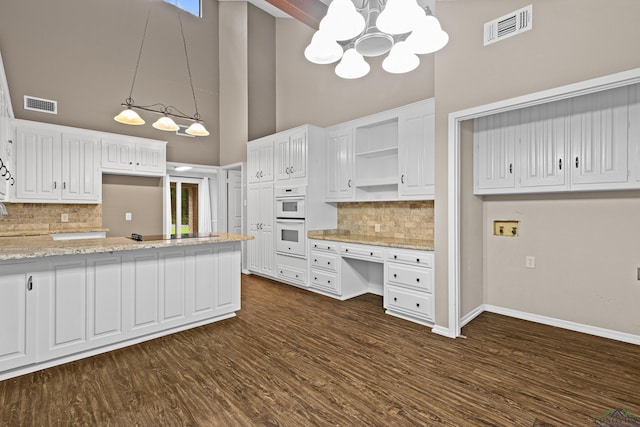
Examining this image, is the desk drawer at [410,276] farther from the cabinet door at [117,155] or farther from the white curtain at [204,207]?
the cabinet door at [117,155]

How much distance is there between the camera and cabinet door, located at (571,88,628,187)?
2.87 metres

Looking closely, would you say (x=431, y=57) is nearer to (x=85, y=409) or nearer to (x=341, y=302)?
(x=341, y=302)

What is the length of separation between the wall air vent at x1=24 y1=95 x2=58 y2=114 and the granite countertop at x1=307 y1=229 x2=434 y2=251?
458cm

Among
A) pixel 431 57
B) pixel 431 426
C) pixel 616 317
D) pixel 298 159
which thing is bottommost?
pixel 431 426

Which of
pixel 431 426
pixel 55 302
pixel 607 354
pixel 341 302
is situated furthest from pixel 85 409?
pixel 607 354

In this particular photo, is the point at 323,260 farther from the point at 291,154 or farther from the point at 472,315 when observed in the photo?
the point at 472,315

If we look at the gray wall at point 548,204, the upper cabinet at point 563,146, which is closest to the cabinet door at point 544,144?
the upper cabinet at point 563,146

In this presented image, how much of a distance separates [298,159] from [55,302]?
331 centimetres

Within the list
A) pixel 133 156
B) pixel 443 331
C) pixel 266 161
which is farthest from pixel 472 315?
pixel 133 156

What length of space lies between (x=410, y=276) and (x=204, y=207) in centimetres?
492

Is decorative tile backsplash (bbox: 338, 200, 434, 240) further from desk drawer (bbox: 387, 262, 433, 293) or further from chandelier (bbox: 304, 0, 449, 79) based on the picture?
chandelier (bbox: 304, 0, 449, 79)

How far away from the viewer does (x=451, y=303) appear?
309 cm

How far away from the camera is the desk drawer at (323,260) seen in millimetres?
4387

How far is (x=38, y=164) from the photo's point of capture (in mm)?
4500
